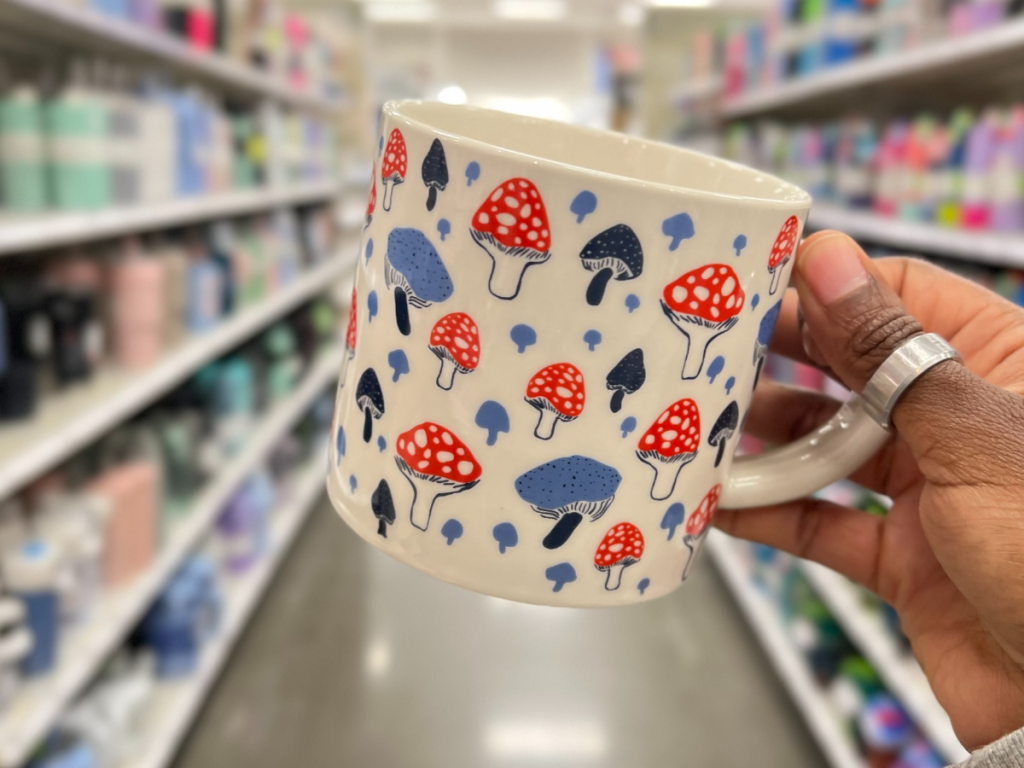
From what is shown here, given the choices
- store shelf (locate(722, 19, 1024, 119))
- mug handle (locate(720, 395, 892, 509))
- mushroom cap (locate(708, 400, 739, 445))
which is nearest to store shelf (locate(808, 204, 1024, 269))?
store shelf (locate(722, 19, 1024, 119))

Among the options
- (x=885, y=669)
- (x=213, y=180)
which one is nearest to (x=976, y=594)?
(x=885, y=669)

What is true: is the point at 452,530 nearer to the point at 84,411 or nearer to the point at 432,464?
the point at 432,464

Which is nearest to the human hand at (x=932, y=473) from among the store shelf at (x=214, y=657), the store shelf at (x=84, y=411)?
the store shelf at (x=84, y=411)

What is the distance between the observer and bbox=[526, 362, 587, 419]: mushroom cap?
16.1 inches

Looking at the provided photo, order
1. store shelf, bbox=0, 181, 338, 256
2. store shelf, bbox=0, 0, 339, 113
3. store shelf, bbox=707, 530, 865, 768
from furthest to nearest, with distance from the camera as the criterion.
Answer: store shelf, bbox=707, 530, 865, 768
store shelf, bbox=0, 0, 339, 113
store shelf, bbox=0, 181, 338, 256

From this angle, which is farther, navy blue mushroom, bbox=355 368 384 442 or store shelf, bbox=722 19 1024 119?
store shelf, bbox=722 19 1024 119

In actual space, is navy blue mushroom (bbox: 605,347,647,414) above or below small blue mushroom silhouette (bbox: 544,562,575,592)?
above

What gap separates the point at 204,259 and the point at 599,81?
2957 mm

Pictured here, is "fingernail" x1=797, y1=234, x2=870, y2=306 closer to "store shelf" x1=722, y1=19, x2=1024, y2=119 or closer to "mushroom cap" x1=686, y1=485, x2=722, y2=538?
"mushroom cap" x1=686, y1=485, x2=722, y2=538

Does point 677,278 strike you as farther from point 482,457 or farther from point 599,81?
point 599,81

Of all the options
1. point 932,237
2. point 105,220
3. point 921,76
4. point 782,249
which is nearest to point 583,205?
point 782,249

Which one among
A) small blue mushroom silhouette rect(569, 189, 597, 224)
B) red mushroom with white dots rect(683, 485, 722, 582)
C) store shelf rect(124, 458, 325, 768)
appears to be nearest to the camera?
small blue mushroom silhouette rect(569, 189, 597, 224)

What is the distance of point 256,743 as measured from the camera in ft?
5.37

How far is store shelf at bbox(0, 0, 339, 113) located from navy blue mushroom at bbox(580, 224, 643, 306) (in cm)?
98
